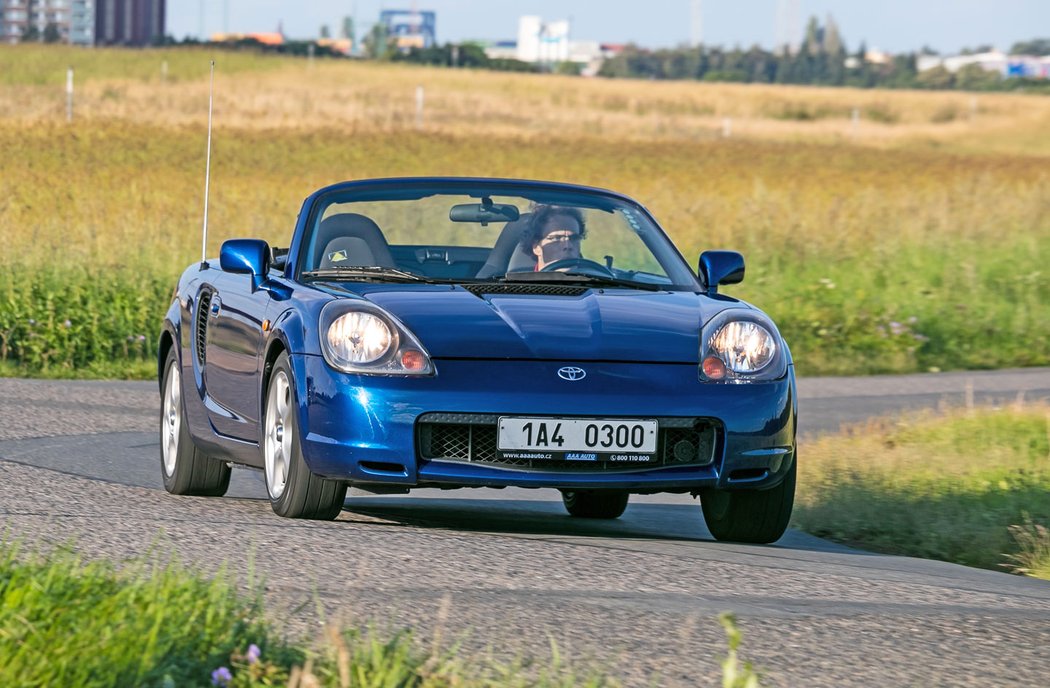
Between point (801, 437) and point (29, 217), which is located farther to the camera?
point (29, 217)

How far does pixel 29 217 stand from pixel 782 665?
18.4 m

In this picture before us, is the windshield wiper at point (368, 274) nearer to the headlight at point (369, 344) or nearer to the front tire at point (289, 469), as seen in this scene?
the front tire at point (289, 469)

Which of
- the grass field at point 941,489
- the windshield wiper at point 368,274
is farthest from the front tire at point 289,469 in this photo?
the grass field at point 941,489

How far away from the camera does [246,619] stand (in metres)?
4.43

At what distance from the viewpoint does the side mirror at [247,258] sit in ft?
25.0

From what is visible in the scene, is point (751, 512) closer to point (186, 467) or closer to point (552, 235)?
point (552, 235)

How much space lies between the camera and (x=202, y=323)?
324 inches

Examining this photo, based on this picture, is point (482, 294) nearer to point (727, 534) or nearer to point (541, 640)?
point (727, 534)

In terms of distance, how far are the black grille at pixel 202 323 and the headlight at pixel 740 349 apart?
237 centimetres

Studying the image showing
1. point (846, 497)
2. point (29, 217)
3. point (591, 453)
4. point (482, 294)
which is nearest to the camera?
point (591, 453)

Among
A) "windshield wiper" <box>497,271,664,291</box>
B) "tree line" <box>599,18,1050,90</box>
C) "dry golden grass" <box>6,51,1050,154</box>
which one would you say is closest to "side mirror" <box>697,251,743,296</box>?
"windshield wiper" <box>497,271,664,291</box>

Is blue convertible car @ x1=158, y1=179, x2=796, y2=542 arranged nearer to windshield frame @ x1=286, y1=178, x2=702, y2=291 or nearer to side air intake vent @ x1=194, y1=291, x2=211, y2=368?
windshield frame @ x1=286, y1=178, x2=702, y2=291

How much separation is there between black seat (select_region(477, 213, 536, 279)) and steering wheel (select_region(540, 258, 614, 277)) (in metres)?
0.08

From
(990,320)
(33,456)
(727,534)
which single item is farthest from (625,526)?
(990,320)
